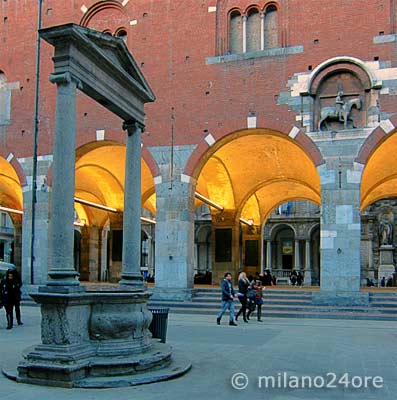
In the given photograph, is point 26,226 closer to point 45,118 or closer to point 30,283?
point 30,283

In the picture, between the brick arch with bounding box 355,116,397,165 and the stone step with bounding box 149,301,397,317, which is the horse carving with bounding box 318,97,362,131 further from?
the stone step with bounding box 149,301,397,317

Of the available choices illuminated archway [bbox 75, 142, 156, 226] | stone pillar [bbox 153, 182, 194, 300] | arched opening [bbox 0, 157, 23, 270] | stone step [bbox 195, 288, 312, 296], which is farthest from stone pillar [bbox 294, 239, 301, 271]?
stone pillar [bbox 153, 182, 194, 300]

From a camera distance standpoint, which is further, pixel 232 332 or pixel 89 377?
pixel 232 332

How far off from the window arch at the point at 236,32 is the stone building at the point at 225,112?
0.12 ft

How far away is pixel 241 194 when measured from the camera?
91.5 feet

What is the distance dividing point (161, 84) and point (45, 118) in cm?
487

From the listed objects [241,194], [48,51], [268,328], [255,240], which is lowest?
[268,328]

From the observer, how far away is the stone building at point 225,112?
19.1 m

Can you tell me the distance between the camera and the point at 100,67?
9.76 meters

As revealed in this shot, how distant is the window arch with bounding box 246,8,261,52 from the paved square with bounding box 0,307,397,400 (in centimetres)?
968

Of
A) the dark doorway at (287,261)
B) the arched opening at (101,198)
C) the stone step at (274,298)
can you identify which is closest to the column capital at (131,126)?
the stone step at (274,298)

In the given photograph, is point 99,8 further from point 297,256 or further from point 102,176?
point 297,256

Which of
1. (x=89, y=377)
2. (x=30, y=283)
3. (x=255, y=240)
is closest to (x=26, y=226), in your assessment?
(x=30, y=283)

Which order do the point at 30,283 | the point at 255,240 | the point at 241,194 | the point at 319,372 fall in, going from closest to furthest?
the point at 319,372
the point at 30,283
the point at 241,194
the point at 255,240
